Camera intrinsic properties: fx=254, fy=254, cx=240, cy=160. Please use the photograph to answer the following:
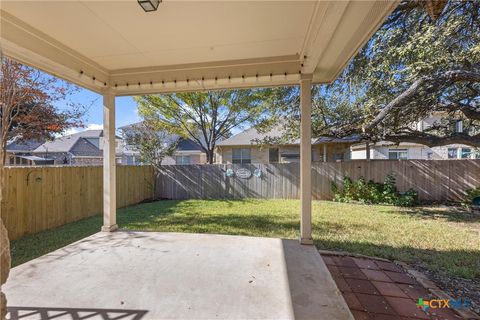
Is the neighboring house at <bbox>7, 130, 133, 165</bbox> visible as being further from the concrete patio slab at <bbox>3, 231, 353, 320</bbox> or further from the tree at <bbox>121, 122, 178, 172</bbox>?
the concrete patio slab at <bbox>3, 231, 353, 320</bbox>

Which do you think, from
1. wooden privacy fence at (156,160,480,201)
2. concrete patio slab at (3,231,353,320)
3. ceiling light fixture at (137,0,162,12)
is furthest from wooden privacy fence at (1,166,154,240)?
ceiling light fixture at (137,0,162,12)

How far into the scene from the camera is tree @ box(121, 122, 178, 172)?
9453 mm

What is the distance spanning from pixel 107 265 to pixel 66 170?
12.6 ft

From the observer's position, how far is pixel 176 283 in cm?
249

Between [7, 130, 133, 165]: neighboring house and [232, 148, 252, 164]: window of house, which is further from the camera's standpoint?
[7, 130, 133, 165]: neighboring house

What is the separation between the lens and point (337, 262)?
3248 mm

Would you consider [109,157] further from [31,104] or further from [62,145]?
[62,145]

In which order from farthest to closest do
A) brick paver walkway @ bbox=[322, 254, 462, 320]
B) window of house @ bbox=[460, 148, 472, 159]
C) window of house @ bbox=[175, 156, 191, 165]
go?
window of house @ bbox=[175, 156, 191, 165]
window of house @ bbox=[460, 148, 472, 159]
brick paver walkway @ bbox=[322, 254, 462, 320]

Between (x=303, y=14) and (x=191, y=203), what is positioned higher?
(x=303, y=14)

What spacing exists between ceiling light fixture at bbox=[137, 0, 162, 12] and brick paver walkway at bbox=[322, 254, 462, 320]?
3.12m

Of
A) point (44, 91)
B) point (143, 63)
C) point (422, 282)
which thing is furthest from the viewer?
point (44, 91)

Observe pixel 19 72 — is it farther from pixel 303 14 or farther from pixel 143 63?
pixel 303 14

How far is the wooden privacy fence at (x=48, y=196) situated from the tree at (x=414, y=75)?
6.51 meters

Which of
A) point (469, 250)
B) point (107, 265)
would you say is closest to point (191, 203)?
point (107, 265)
